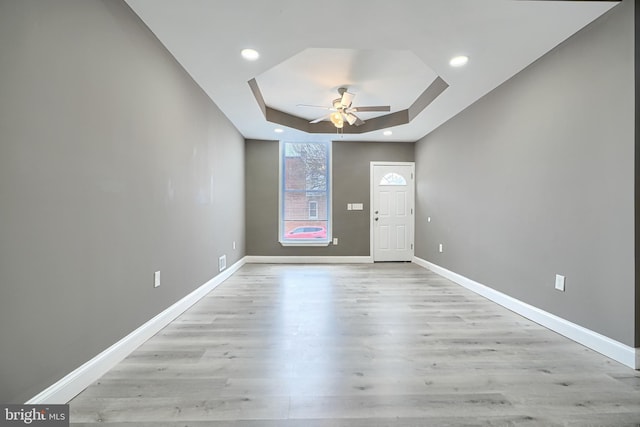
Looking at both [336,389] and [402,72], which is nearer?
[336,389]

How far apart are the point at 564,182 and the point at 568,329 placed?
1.21 metres

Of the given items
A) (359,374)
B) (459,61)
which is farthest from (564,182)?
(359,374)

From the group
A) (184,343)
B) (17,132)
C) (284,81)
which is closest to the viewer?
(17,132)

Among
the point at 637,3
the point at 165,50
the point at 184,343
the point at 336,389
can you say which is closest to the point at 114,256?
the point at 184,343

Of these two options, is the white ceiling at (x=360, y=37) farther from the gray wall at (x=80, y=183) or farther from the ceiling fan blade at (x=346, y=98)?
the gray wall at (x=80, y=183)

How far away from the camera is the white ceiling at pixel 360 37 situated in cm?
202

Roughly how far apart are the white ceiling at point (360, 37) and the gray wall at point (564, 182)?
0.25 meters

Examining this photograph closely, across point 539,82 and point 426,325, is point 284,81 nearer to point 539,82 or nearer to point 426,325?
point 539,82

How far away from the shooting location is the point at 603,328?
208 centimetres

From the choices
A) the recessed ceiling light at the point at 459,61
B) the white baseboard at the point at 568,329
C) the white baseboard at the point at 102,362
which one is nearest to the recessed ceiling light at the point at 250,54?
the recessed ceiling light at the point at 459,61

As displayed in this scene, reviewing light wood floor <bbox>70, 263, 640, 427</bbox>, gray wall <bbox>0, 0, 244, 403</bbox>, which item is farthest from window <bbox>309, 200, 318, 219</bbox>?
gray wall <bbox>0, 0, 244, 403</bbox>

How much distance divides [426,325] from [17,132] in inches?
117

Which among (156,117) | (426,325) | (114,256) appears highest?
(156,117)

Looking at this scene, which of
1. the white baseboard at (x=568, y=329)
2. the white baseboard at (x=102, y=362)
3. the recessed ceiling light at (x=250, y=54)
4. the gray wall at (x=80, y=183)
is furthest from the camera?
the recessed ceiling light at (x=250, y=54)
